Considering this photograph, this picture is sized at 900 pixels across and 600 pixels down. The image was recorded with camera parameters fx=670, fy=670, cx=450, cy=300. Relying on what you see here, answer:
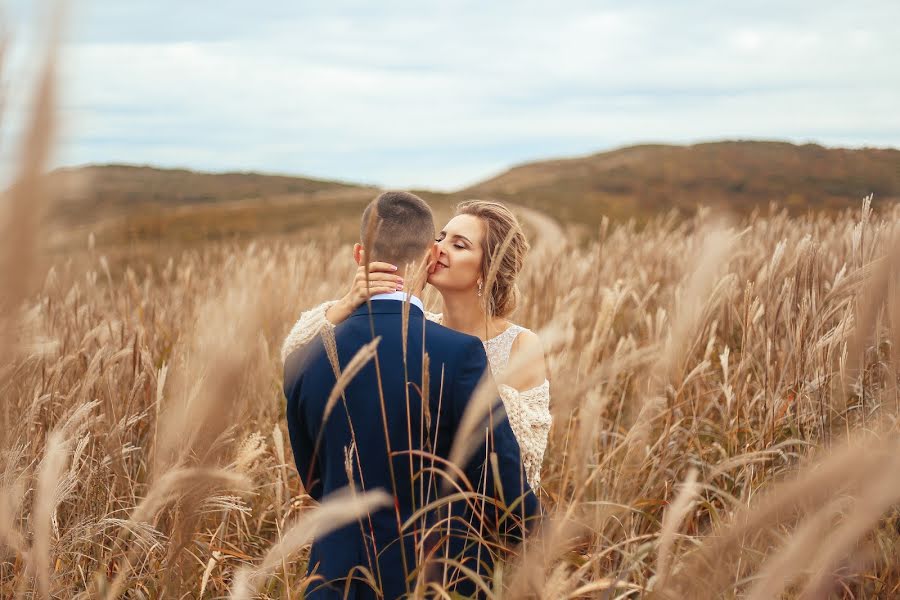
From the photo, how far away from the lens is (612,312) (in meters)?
1.64

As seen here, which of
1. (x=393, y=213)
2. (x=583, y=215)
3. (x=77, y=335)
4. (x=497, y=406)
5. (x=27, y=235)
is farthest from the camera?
(x=583, y=215)

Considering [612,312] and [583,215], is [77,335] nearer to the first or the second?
[612,312]

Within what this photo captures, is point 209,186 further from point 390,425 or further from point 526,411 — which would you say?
point 390,425

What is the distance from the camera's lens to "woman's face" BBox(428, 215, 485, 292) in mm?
2041

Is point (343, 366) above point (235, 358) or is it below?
below

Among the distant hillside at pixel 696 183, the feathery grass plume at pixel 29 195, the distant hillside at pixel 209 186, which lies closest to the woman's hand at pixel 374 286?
the feathery grass plume at pixel 29 195

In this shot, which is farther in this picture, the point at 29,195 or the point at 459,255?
the point at 459,255

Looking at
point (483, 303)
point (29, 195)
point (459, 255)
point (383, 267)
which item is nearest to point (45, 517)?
point (29, 195)

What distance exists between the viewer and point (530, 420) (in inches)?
71.4

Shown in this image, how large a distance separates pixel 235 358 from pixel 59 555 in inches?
59.2

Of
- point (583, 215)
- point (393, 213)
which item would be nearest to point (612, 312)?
point (393, 213)

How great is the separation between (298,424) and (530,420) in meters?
0.62

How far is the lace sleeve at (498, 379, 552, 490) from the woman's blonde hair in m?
0.31

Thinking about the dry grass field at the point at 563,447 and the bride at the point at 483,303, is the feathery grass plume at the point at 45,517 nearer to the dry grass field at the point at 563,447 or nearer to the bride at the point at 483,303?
the dry grass field at the point at 563,447
